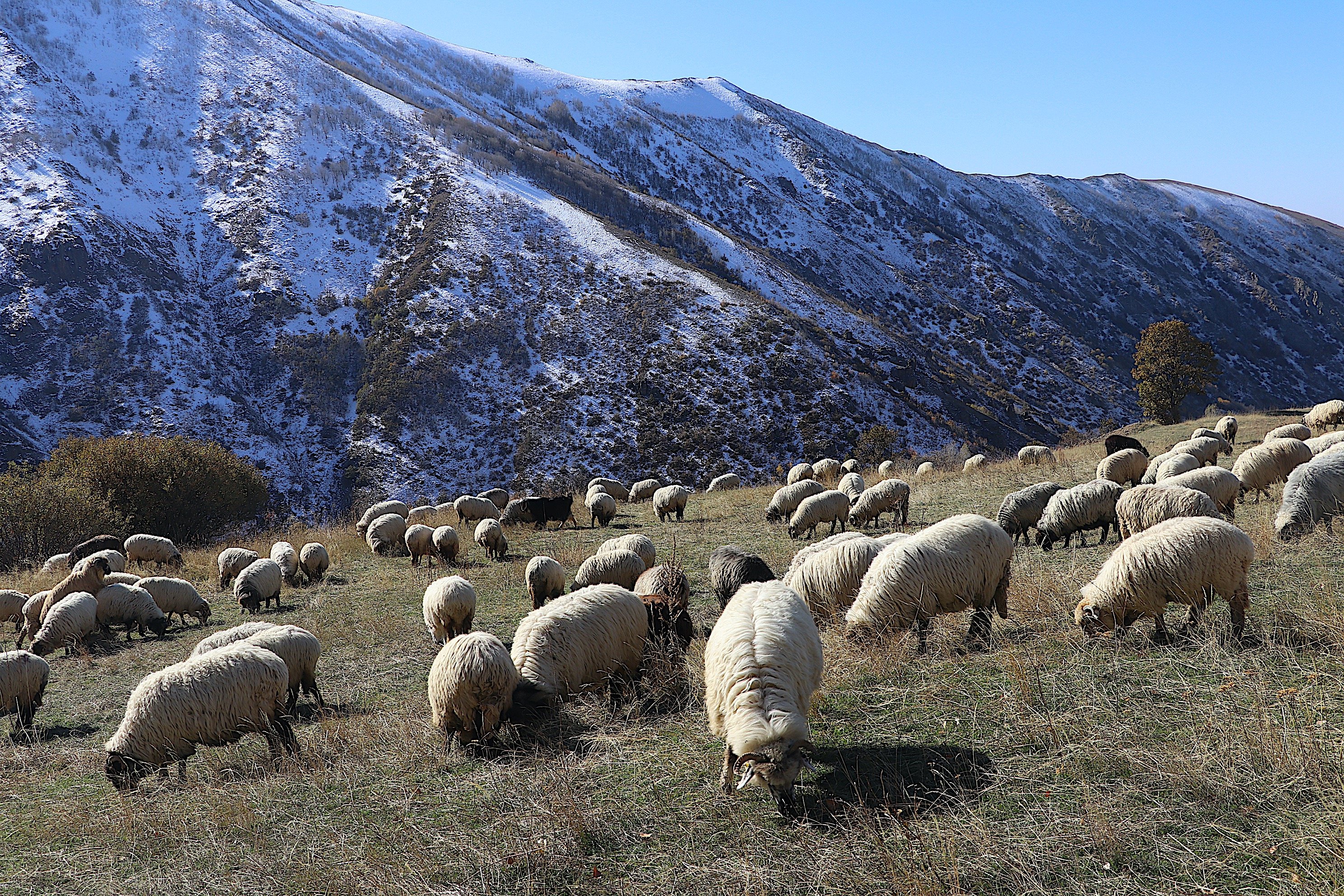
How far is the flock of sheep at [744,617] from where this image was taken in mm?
5414

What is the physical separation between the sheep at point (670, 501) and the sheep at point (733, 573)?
11521 mm

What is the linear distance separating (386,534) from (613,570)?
11.4 metres

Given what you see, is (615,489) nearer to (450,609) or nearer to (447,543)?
(447,543)

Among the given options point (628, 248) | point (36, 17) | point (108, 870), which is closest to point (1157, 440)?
point (108, 870)

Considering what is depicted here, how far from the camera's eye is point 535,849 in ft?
15.5

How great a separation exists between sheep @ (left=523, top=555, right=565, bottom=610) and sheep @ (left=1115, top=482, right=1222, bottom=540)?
29.0ft

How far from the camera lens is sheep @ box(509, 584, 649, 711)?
7.20 meters

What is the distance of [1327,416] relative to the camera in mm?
22812

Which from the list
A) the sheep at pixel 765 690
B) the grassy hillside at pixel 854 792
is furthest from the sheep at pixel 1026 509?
the sheep at pixel 765 690

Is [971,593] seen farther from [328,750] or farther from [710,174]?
[710,174]

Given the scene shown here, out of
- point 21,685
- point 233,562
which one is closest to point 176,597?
point 233,562

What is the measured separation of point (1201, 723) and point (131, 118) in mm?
85461

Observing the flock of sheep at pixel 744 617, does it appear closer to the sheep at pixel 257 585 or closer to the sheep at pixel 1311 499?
the sheep at pixel 1311 499

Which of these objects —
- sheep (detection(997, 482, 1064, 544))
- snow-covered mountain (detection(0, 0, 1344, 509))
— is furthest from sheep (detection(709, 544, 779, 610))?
snow-covered mountain (detection(0, 0, 1344, 509))
